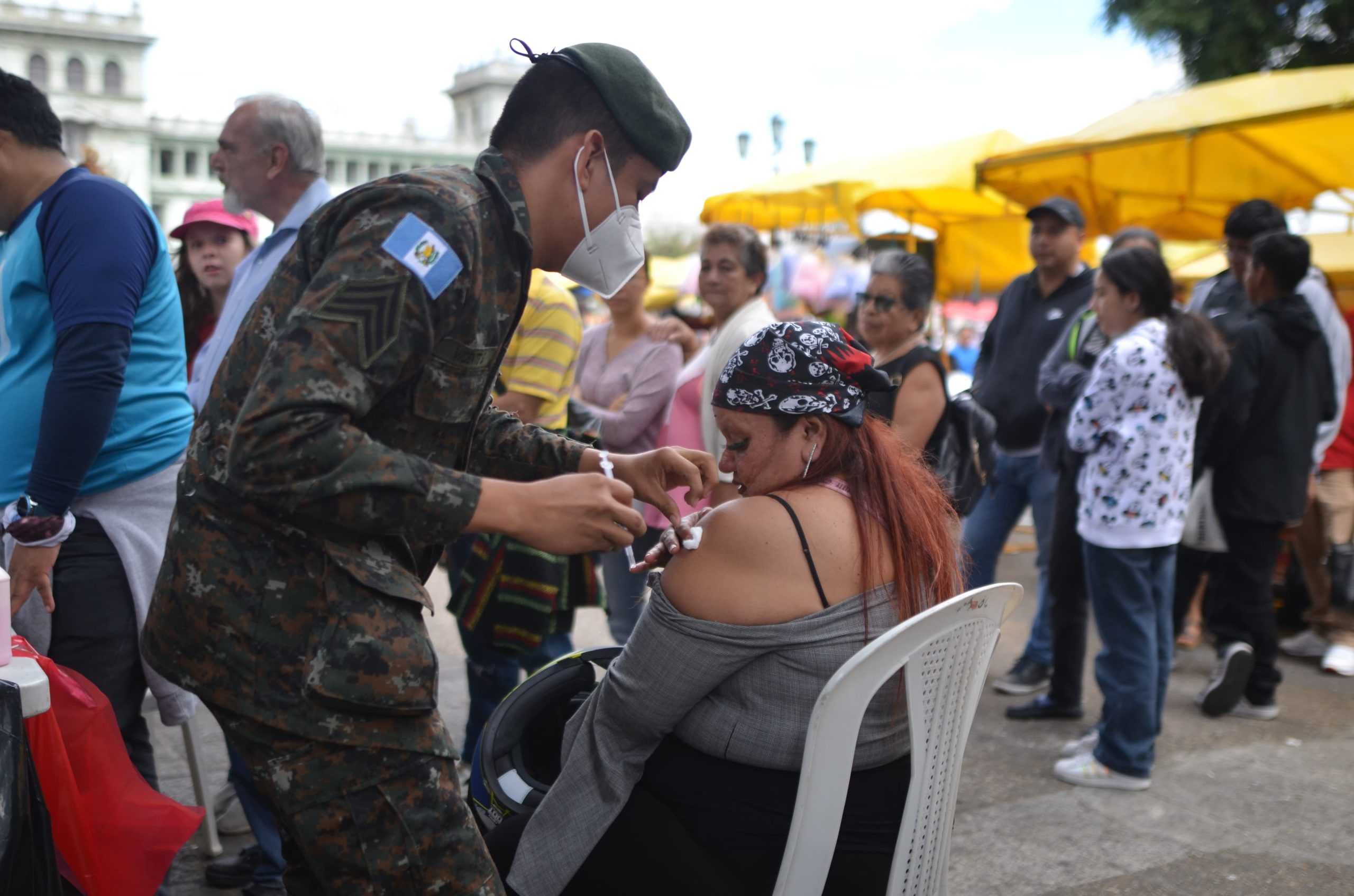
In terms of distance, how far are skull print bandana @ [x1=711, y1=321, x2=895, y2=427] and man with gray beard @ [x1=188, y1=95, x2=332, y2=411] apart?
1.39 meters

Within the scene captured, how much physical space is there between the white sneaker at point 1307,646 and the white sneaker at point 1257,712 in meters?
1.04

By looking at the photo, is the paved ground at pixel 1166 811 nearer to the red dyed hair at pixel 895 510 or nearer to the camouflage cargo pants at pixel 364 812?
the red dyed hair at pixel 895 510

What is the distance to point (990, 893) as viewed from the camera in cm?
300

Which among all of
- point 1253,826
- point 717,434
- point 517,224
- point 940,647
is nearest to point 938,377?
point 717,434

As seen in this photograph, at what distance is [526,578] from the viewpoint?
138 inches

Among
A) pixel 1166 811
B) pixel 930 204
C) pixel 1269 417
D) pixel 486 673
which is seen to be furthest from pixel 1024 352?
pixel 930 204

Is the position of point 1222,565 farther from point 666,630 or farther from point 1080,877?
point 666,630

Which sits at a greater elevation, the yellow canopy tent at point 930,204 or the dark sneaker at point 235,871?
the yellow canopy tent at point 930,204

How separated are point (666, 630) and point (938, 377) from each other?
7.66 ft

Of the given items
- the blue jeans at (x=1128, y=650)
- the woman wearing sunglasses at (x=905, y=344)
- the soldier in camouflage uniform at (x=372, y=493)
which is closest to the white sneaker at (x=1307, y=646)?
the blue jeans at (x=1128, y=650)

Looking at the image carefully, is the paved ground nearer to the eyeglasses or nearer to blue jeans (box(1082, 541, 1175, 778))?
blue jeans (box(1082, 541, 1175, 778))

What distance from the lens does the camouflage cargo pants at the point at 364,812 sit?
1.48 metres

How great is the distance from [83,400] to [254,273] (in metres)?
0.88

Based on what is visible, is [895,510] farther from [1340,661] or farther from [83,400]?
[1340,661]
